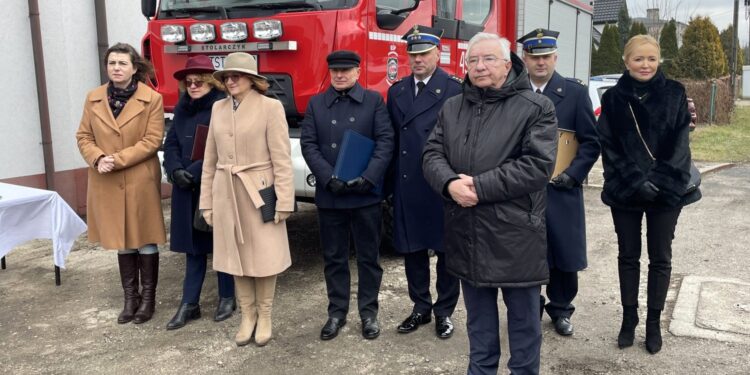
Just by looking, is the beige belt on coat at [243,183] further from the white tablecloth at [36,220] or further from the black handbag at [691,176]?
the black handbag at [691,176]

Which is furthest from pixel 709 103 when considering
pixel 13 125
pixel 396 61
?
pixel 13 125

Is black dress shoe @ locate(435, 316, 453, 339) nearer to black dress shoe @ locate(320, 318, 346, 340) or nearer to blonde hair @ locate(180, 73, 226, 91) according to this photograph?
black dress shoe @ locate(320, 318, 346, 340)

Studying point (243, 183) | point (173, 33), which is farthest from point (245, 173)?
point (173, 33)

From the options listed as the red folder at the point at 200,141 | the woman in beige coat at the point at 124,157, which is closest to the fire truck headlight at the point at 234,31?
the woman in beige coat at the point at 124,157

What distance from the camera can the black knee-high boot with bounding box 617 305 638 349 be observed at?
376 centimetres

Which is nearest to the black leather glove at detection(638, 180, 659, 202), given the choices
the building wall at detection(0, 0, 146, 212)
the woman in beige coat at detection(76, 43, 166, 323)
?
the woman in beige coat at detection(76, 43, 166, 323)

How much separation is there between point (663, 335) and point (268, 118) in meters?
2.61

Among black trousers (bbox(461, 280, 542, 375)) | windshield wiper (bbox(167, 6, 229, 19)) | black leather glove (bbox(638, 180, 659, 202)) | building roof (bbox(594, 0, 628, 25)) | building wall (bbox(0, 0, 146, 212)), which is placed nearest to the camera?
black trousers (bbox(461, 280, 542, 375))

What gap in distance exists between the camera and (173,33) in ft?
16.7

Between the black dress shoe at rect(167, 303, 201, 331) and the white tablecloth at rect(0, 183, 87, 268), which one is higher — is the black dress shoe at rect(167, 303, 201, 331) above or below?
below

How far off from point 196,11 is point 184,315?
90.6 inches

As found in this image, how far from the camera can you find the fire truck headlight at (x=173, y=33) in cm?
505

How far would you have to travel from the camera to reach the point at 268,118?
375cm

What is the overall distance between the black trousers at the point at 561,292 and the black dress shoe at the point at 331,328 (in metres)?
1.28
